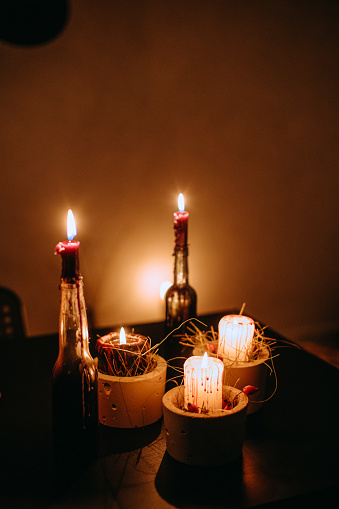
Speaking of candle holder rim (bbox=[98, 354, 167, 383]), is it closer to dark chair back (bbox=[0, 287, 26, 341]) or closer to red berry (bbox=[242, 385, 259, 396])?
red berry (bbox=[242, 385, 259, 396])

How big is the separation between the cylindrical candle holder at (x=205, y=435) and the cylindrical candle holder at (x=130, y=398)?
7 cm

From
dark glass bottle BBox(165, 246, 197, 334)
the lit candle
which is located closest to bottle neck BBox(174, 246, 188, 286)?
dark glass bottle BBox(165, 246, 197, 334)

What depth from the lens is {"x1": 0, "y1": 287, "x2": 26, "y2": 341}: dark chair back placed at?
148 cm

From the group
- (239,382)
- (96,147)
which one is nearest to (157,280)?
(96,147)

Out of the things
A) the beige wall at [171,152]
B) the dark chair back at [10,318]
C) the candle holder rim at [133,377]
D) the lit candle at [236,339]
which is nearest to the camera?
the candle holder rim at [133,377]

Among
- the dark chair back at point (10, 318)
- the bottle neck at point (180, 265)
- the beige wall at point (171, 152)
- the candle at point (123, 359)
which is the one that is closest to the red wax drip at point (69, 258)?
the candle at point (123, 359)

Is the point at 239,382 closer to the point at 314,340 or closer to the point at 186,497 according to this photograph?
the point at 186,497

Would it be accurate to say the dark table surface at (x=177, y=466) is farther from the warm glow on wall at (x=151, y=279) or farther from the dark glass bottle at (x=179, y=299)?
the warm glow on wall at (x=151, y=279)

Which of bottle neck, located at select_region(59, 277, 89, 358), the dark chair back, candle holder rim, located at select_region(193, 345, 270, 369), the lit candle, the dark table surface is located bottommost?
the dark table surface

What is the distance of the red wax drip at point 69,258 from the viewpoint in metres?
0.63

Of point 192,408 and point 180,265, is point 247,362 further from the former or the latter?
point 180,265

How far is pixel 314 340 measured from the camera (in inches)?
91.0

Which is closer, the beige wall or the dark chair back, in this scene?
the dark chair back

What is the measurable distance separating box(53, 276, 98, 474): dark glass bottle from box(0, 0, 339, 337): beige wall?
1.10 meters
